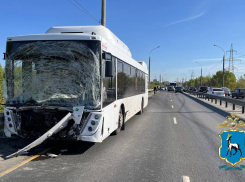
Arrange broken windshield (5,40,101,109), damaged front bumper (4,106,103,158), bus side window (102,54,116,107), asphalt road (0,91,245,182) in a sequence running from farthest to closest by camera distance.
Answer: bus side window (102,54,116,107) → broken windshield (5,40,101,109) → damaged front bumper (4,106,103,158) → asphalt road (0,91,245,182)

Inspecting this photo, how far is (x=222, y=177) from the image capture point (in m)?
4.83

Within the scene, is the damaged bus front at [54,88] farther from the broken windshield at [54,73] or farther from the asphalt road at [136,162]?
the asphalt road at [136,162]

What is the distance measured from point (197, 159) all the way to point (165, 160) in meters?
0.80

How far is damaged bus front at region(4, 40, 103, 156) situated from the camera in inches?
241

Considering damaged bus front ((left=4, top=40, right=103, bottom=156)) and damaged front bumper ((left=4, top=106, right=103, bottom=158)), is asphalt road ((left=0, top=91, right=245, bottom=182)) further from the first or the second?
damaged bus front ((left=4, top=40, right=103, bottom=156))

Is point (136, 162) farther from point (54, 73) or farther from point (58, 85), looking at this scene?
point (54, 73)

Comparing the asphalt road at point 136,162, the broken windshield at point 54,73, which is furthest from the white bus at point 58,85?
the asphalt road at point 136,162

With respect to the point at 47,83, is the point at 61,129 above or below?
below

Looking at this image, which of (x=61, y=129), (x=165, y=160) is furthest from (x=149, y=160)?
(x=61, y=129)

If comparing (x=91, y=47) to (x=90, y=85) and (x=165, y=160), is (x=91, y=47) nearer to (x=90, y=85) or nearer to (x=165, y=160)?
(x=90, y=85)

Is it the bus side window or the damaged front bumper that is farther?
the bus side window

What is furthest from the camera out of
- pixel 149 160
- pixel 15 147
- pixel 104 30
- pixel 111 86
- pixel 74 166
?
pixel 104 30

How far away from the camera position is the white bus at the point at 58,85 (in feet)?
20.1

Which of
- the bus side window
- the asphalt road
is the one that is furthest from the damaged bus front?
the asphalt road
